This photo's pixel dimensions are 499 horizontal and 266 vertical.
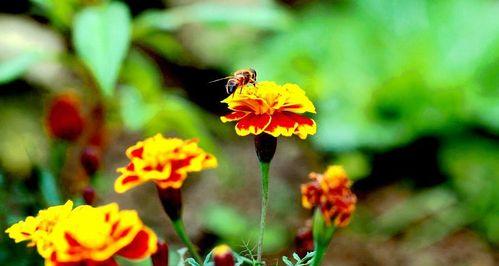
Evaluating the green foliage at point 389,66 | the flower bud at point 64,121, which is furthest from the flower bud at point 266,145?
the green foliage at point 389,66

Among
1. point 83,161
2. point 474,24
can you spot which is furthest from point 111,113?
point 474,24

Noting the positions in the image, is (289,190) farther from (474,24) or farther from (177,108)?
(474,24)

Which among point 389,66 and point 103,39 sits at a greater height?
point 103,39

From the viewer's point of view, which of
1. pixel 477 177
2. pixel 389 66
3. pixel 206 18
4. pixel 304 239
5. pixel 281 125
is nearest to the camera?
pixel 281 125

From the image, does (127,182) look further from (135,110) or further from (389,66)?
(389,66)

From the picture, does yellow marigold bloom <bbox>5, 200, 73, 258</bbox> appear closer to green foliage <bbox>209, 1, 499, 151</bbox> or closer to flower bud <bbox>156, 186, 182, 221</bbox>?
flower bud <bbox>156, 186, 182, 221</bbox>

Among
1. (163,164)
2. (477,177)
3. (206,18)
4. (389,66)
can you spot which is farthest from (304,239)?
(389,66)

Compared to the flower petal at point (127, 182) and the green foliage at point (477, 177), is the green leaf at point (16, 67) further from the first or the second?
the green foliage at point (477, 177)
